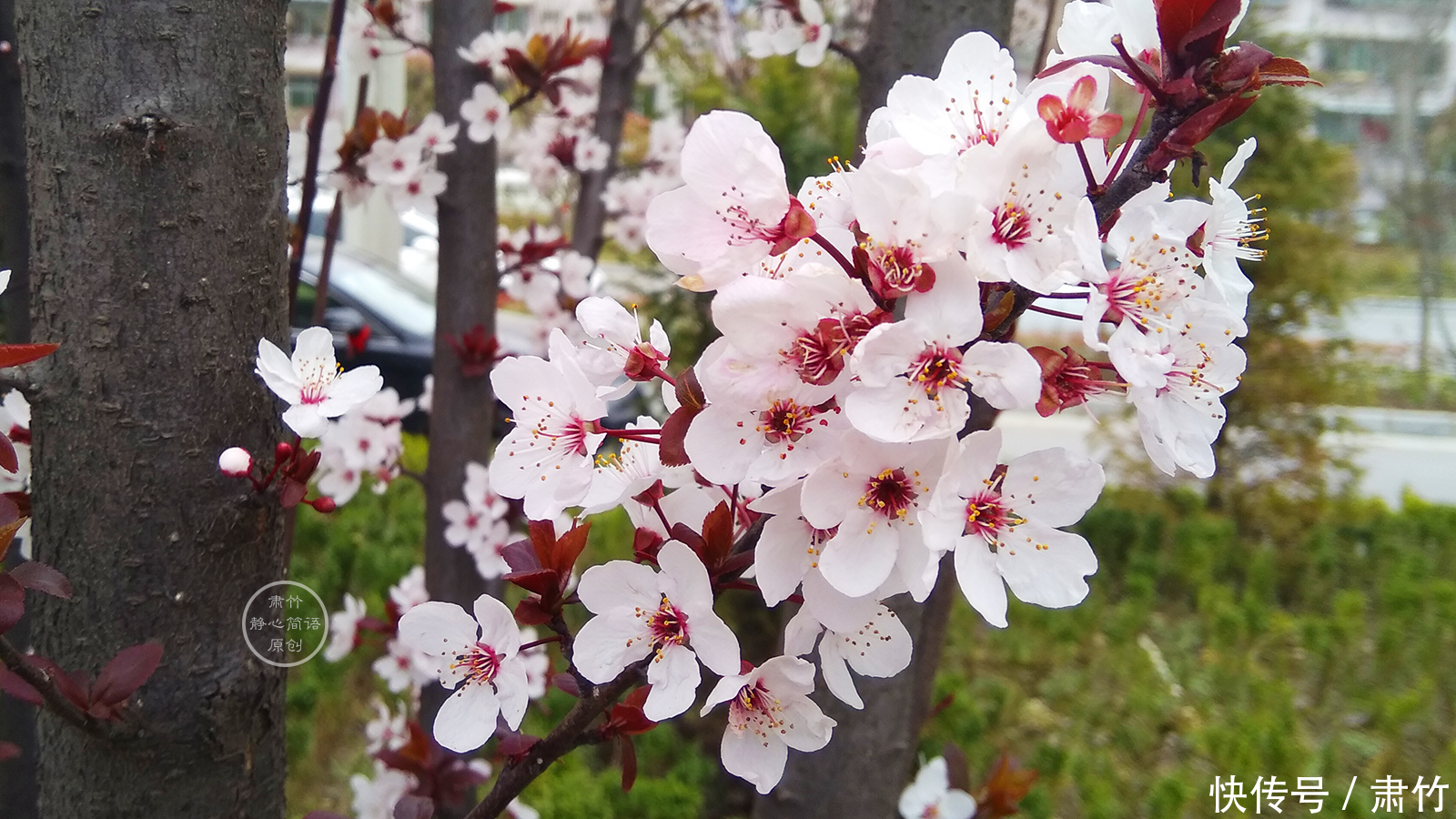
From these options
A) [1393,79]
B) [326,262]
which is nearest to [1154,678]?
[326,262]

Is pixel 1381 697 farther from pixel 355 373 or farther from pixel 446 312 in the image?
pixel 355 373

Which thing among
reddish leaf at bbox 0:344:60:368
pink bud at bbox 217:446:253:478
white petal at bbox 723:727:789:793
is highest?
reddish leaf at bbox 0:344:60:368

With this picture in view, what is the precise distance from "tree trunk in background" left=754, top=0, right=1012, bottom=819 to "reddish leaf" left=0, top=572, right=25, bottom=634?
803mm

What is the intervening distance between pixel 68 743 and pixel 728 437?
2.25 ft

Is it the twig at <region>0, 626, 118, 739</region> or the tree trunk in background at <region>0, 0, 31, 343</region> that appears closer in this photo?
the twig at <region>0, 626, 118, 739</region>

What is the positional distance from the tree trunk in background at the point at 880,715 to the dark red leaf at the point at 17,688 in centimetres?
78

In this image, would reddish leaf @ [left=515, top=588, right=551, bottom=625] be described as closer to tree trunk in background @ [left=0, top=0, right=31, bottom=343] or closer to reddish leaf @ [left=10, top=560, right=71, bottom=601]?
reddish leaf @ [left=10, top=560, right=71, bottom=601]

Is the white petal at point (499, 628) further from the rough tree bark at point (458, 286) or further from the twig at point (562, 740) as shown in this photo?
the rough tree bark at point (458, 286)

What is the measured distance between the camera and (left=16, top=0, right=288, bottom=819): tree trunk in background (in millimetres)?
760

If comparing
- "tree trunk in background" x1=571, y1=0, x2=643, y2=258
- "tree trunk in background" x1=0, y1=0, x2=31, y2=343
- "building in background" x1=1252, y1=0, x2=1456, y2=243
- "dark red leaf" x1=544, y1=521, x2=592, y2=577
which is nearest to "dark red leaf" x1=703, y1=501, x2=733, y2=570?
"dark red leaf" x1=544, y1=521, x2=592, y2=577

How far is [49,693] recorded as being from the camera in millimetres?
696

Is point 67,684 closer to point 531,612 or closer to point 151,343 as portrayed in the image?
point 151,343

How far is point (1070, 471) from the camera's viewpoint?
576 mm

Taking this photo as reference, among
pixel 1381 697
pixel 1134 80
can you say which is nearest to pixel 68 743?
pixel 1134 80
